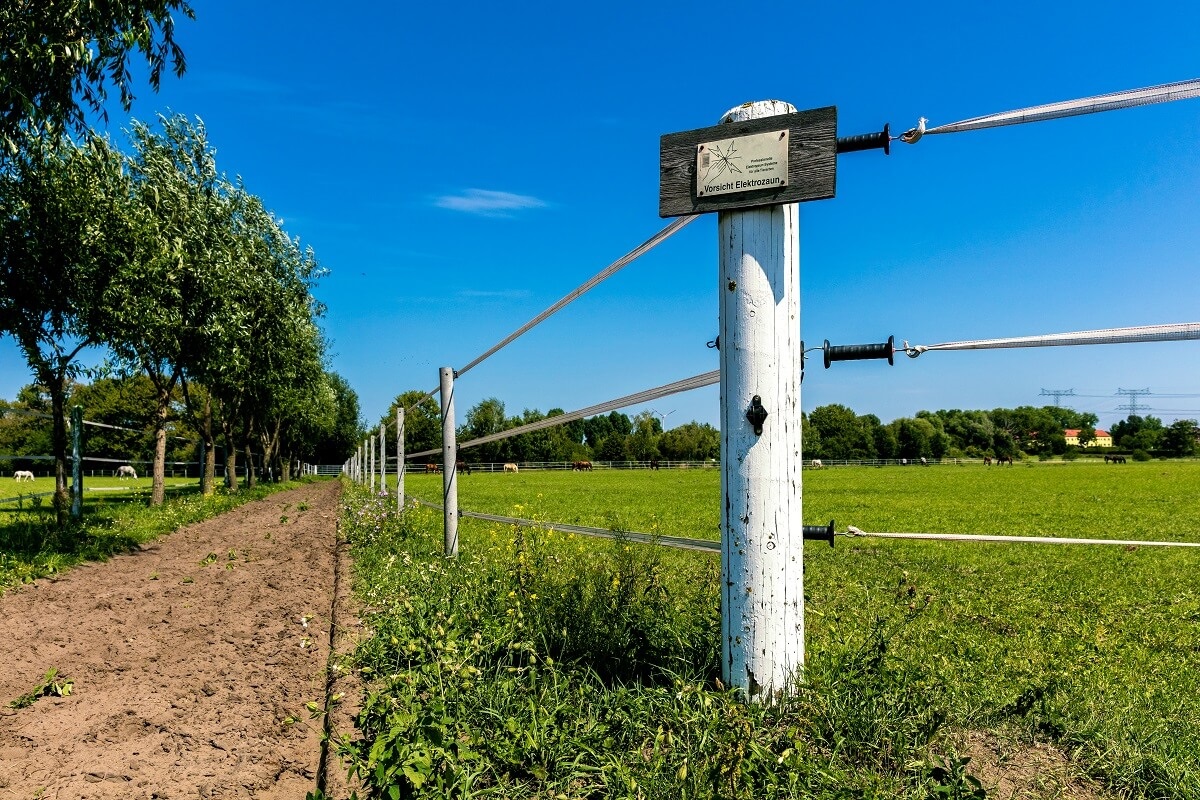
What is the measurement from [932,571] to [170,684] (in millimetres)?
7993

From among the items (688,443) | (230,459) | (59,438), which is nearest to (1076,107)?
(59,438)

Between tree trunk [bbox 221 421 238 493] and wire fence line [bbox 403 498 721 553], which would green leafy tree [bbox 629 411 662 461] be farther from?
wire fence line [bbox 403 498 721 553]

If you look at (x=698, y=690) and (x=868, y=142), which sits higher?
(x=868, y=142)

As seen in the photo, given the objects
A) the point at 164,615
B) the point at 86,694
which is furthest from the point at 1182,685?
the point at 164,615

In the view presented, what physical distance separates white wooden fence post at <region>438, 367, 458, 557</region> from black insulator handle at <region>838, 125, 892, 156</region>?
3820mm

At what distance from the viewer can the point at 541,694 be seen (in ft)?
8.82

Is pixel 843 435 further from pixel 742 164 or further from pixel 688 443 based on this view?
pixel 742 164

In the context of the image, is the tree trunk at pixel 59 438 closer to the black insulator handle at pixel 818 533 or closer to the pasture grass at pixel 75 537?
the pasture grass at pixel 75 537

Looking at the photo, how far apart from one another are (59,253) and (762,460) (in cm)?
1413

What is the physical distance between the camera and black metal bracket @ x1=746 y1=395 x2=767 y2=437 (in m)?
2.46

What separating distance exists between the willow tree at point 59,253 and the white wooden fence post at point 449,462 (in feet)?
28.5

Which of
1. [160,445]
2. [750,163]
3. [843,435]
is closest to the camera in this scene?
[750,163]

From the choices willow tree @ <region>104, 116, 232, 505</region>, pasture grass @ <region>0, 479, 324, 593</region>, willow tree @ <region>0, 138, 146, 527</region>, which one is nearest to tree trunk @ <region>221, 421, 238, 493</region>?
willow tree @ <region>104, 116, 232, 505</region>

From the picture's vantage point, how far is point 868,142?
2.50m
